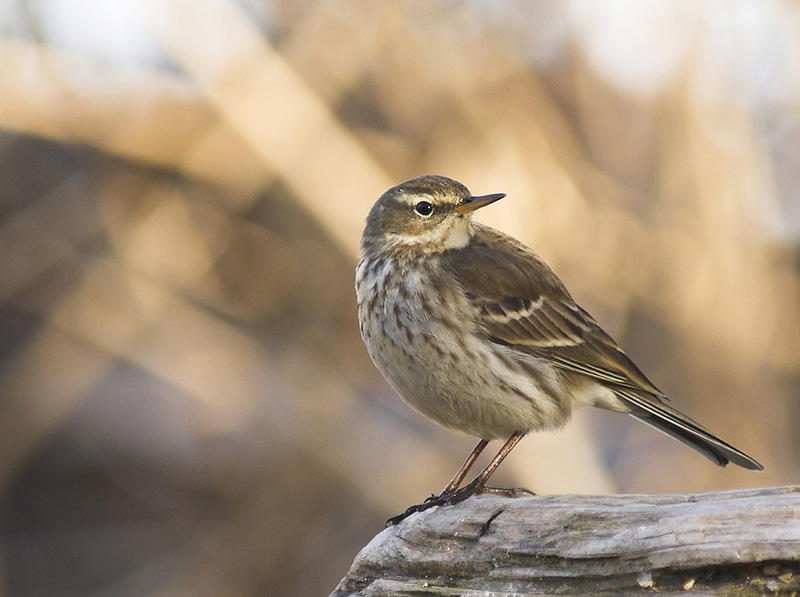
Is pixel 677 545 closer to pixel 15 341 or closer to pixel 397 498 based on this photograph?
pixel 397 498

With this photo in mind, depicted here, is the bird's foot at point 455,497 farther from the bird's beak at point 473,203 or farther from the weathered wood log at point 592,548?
the bird's beak at point 473,203

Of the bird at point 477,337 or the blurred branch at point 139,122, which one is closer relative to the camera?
the bird at point 477,337

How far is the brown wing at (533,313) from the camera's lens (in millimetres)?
4668

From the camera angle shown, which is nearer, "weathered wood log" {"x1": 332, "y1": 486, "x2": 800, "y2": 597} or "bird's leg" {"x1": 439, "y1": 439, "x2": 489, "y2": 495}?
"weathered wood log" {"x1": 332, "y1": 486, "x2": 800, "y2": 597}

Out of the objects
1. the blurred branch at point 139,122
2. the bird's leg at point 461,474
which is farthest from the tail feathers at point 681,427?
the blurred branch at point 139,122

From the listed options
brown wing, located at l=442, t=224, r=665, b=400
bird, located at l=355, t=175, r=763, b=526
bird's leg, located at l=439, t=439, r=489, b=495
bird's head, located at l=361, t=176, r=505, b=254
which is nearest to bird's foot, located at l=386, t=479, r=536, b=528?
bird, located at l=355, t=175, r=763, b=526

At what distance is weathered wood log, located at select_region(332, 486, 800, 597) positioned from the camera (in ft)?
10.1

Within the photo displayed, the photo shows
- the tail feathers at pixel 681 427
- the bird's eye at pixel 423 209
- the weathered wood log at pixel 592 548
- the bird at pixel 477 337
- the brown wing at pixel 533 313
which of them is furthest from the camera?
the bird's eye at pixel 423 209

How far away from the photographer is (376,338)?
14.8ft

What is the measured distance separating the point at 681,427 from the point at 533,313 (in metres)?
0.91

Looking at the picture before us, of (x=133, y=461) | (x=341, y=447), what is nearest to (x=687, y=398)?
(x=341, y=447)

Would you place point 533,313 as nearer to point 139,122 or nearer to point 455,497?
point 455,497

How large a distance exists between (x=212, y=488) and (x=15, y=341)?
222cm

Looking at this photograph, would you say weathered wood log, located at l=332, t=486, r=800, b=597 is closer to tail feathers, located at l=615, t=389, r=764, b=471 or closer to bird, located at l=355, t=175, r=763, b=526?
bird, located at l=355, t=175, r=763, b=526
